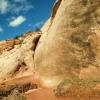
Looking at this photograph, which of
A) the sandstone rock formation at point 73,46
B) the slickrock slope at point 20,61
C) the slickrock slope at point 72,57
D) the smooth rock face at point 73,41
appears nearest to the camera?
the slickrock slope at point 72,57

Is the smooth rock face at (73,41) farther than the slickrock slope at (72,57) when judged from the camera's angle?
Yes

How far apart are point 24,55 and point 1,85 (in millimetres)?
3651

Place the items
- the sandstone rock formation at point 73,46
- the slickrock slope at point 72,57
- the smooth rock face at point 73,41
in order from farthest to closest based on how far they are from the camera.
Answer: the smooth rock face at point 73,41 < the sandstone rock formation at point 73,46 < the slickrock slope at point 72,57

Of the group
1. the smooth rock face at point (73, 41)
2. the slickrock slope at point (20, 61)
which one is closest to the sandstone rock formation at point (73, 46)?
the smooth rock face at point (73, 41)

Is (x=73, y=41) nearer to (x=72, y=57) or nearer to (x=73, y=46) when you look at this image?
(x=73, y=46)

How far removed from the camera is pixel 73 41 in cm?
1579

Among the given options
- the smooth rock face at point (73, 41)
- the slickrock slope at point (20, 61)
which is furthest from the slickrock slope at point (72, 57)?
the slickrock slope at point (20, 61)

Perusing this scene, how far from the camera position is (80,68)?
15.0 metres

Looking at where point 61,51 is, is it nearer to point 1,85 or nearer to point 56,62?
point 56,62

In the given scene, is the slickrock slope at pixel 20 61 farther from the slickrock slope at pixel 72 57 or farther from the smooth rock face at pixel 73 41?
the smooth rock face at pixel 73 41

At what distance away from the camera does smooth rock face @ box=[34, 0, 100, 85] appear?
15.0 meters

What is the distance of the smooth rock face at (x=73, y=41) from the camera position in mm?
15016

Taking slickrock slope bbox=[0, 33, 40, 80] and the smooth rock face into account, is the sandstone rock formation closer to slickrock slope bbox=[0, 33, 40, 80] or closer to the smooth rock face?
the smooth rock face

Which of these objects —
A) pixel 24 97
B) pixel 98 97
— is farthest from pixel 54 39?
pixel 98 97
